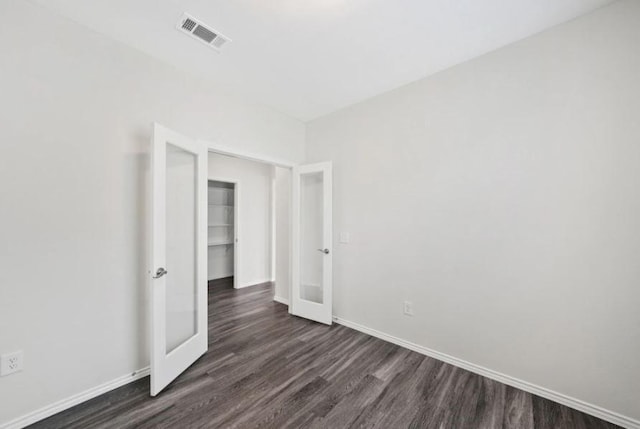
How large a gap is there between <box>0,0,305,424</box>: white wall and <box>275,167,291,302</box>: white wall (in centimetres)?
191

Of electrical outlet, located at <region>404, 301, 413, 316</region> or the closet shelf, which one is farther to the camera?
the closet shelf

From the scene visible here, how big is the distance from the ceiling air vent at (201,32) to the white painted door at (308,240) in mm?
1697

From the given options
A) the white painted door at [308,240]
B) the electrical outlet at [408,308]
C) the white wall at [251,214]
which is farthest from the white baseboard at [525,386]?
the white wall at [251,214]

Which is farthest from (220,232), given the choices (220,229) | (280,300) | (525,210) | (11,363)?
(525,210)

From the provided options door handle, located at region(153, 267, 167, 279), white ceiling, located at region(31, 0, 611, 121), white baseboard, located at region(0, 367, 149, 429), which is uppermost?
white ceiling, located at region(31, 0, 611, 121)

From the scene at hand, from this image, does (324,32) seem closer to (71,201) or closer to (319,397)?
(71,201)

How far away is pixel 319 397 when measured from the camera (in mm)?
1892

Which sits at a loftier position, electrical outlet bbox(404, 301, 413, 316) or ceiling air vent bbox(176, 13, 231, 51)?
ceiling air vent bbox(176, 13, 231, 51)

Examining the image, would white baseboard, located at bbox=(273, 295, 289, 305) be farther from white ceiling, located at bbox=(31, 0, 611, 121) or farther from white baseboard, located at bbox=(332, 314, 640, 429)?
white ceiling, located at bbox=(31, 0, 611, 121)

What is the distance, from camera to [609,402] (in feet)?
5.50

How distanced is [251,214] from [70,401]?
3764 millimetres

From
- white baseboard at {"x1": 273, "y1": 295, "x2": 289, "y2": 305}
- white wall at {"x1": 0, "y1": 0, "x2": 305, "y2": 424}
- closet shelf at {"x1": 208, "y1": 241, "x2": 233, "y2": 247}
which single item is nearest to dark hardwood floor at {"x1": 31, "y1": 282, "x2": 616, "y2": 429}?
white wall at {"x1": 0, "y1": 0, "x2": 305, "y2": 424}

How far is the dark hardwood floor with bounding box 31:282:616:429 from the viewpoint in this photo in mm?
1660

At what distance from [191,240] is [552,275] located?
10.3ft
